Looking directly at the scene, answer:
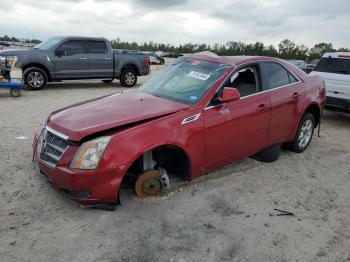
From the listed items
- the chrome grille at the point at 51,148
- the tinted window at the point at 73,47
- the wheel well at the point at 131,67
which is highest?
the tinted window at the point at 73,47

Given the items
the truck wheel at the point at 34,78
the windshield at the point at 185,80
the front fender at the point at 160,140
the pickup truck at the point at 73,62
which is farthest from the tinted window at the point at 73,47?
the front fender at the point at 160,140

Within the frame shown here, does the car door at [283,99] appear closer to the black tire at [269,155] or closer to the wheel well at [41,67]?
the black tire at [269,155]

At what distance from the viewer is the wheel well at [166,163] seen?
14.1 ft

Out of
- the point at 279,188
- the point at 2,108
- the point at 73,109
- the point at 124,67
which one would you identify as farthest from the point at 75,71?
the point at 279,188

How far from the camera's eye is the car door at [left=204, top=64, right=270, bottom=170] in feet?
15.0

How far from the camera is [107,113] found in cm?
428

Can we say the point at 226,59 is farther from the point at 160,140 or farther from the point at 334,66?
the point at 334,66

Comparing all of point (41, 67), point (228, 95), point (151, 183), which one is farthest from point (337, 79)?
point (41, 67)

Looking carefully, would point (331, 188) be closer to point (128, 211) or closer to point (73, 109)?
point (128, 211)

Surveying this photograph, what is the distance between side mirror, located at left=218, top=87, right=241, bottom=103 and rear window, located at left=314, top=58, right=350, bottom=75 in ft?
19.1

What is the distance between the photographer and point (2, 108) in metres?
9.38

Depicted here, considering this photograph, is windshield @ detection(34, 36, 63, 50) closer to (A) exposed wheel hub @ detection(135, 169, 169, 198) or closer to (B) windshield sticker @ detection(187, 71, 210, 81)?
(B) windshield sticker @ detection(187, 71, 210, 81)

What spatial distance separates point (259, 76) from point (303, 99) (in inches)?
43.5

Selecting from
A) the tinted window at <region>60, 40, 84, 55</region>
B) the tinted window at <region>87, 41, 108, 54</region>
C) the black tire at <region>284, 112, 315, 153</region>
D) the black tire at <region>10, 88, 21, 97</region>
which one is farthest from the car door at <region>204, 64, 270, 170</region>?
the tinted window at <region>87, 41, 108, 54</region>
